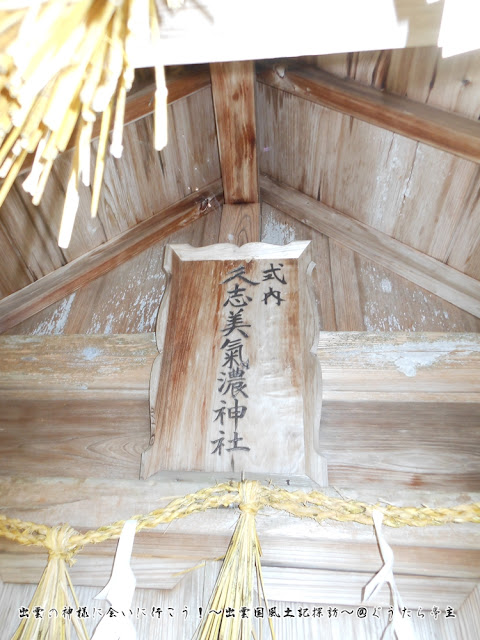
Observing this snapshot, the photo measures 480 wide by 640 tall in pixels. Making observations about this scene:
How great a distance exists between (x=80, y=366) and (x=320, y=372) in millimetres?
674

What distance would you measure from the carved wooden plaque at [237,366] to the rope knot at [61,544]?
7.6 inches

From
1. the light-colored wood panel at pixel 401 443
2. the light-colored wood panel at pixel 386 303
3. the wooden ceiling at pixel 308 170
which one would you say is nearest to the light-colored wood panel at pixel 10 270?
the wooden ceiling at pixel 308 170

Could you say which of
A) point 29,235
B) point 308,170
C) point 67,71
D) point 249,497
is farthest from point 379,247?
point 67,71

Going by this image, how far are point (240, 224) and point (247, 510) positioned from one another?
117 cm

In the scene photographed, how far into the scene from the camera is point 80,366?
1381 mm

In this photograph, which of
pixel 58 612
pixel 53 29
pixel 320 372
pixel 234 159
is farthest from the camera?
pixel 234 159

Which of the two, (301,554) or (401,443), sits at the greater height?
(401,443)

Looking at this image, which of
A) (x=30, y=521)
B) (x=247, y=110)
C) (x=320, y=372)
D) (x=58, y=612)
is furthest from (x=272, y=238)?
(x=58, y=612)

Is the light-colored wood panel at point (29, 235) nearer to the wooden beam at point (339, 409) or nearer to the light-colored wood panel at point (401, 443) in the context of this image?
the wooden beam at point (339, 409)

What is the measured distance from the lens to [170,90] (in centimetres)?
166

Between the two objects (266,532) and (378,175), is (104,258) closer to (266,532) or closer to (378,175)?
(378,175)

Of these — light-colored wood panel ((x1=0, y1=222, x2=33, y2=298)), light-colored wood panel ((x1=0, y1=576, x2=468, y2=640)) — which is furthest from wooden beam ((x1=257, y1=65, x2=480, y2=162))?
light-colored wood panel ((x1=0, y1=576, x2=468, y2=640))

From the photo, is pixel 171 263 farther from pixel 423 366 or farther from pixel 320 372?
pixel 423 366

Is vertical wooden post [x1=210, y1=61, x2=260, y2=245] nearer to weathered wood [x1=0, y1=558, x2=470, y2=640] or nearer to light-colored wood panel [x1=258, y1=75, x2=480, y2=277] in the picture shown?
light-colored wood panel [x1=258, y1=75, x2=480, y2=277]
